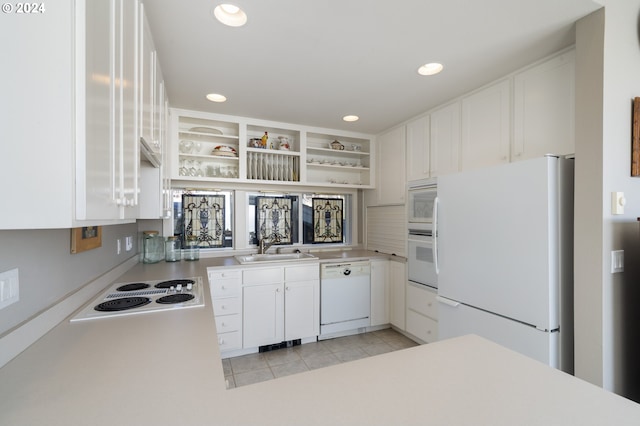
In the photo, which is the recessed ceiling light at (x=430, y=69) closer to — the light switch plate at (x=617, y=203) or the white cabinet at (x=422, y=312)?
the light switch plate at (x=617, y=203)

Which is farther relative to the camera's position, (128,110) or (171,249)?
(171,249)

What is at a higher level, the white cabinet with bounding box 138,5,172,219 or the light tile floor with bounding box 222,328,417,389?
the white cabinet with bounding box 138,5,172,219

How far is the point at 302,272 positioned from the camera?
2.94 meters

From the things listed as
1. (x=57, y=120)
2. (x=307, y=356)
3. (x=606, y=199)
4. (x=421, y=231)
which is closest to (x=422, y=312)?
(x=421, y=231)

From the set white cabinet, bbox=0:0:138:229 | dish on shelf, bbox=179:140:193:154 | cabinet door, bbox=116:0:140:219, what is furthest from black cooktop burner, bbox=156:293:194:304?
dish on shelf, bbox=179:140:193:154

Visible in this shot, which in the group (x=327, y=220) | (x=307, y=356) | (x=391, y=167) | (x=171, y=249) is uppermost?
(x=391, y=167)

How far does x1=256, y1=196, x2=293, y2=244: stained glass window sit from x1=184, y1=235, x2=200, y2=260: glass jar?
71 centimetres

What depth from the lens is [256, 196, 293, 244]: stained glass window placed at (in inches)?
135

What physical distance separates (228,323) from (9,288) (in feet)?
6.29

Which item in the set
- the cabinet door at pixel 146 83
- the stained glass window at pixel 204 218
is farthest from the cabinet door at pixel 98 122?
the stained glass window at pixel 204 218

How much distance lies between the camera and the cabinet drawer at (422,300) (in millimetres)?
2602

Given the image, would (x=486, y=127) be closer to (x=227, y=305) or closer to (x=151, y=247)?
(x=227, y=305)

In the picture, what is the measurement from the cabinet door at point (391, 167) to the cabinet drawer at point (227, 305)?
1998 millimetres

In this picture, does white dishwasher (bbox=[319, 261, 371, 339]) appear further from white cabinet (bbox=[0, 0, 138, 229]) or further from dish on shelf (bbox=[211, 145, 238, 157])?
white cabinet (bbox=[0, 0, 138, 229])
